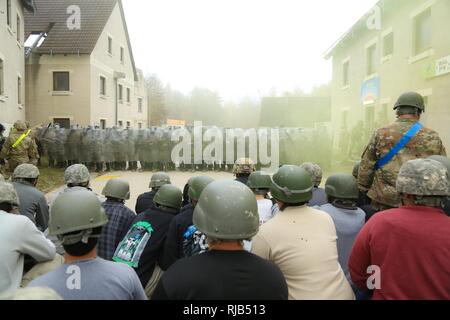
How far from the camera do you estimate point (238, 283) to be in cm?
191

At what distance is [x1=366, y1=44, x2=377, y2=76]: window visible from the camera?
18359 millimetres

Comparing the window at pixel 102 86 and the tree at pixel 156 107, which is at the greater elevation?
the tree at pixel 156 107

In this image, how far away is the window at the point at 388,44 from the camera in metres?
16.5

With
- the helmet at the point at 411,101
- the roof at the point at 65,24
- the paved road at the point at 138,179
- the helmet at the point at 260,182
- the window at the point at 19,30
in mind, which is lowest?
the paved road at the point at 138,179

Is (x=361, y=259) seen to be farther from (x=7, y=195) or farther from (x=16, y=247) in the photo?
(x=7, y=195)

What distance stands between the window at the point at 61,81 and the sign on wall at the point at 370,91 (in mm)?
16744

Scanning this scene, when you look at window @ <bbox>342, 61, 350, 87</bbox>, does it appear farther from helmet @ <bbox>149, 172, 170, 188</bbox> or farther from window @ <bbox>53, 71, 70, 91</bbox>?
helmet @ <bbox>149, 172, 170, 188</bbox>

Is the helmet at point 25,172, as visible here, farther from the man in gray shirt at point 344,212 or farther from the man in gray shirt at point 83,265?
the man in gray shirt at point 344,212

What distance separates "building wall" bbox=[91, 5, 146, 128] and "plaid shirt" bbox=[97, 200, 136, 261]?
73.8 ft

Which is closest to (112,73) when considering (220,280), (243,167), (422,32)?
(422,32)

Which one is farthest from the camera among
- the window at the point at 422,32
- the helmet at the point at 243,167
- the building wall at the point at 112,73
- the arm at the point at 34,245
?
the building wall at the point at 112,73

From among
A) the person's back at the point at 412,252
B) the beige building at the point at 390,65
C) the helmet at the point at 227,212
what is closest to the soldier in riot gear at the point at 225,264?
the helmet at the point at 227,212

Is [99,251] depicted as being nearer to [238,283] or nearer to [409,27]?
[238,283]
